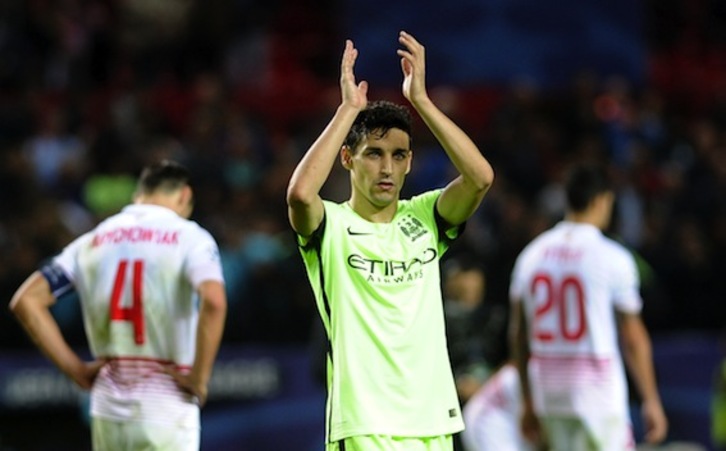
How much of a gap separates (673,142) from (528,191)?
1898 mm

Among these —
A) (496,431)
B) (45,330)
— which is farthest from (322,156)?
(496,431)

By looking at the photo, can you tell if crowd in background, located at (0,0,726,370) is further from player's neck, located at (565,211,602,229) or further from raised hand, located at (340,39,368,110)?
raised hand, located at (340,39,368,110)

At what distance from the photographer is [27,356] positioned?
12.2m

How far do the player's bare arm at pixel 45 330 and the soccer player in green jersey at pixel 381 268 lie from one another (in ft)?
6.44

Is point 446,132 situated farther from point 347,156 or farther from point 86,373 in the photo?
point 86,373

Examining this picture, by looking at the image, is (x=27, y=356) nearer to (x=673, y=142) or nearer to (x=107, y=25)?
(x=107, y=25)

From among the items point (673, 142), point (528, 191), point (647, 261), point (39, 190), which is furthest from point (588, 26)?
point (39, 190)

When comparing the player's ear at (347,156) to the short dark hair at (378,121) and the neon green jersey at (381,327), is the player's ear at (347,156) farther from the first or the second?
the neon green jersey at (381,327)

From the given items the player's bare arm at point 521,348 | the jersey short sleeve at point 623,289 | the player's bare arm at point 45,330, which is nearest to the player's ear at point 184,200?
the player's bare arm at point 45,330

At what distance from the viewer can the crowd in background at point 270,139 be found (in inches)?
513

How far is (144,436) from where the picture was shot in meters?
7.54

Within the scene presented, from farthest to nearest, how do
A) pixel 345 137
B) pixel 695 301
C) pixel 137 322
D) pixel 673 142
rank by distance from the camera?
1. pixel 673 142
2. pixel 695 301
3. pixel 137 322
4. pixel 345 137

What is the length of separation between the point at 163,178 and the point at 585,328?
263cm

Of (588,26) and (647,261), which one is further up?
(588,26)
